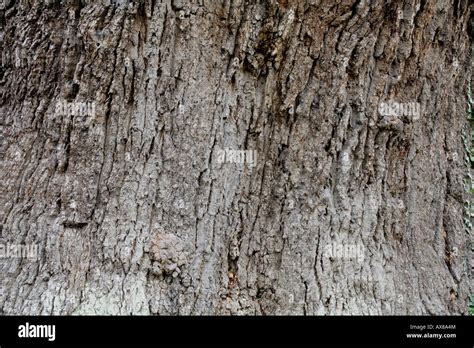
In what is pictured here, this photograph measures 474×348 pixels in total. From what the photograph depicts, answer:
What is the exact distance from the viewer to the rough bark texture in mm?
3463

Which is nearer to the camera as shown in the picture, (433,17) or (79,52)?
(79,52)

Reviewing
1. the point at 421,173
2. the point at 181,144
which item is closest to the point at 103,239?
the point at 181,144

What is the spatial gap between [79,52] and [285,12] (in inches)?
46.1

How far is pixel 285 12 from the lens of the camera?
350 centimetres

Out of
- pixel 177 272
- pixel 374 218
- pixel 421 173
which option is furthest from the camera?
pixel 421 173

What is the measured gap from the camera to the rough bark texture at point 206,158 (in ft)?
11.4

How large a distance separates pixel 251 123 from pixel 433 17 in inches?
50.9

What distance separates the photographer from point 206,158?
3557 mm

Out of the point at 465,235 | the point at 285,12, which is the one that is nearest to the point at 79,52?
the point at 285,12

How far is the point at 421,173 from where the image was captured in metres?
3.98

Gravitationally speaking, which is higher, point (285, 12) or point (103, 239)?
point (285, 12)

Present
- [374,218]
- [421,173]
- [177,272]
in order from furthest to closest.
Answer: [421,173]
[374,218]
[177,272]
